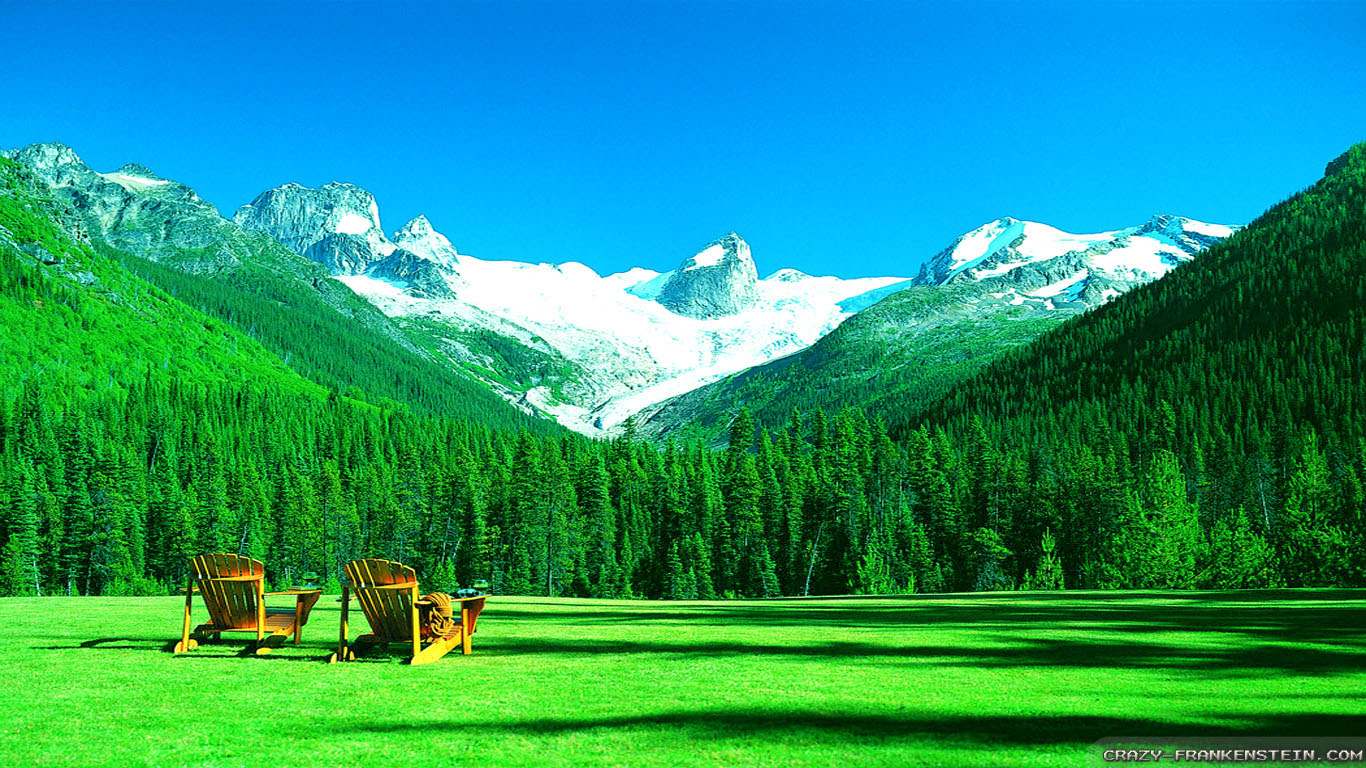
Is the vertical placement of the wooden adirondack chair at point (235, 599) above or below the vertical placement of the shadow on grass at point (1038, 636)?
above

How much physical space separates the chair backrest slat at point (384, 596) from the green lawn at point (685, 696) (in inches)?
28.4

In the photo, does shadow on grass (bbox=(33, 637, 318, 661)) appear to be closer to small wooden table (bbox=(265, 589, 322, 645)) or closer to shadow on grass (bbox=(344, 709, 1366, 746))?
small wooden table (bbox=(265, 589, 322, 645))

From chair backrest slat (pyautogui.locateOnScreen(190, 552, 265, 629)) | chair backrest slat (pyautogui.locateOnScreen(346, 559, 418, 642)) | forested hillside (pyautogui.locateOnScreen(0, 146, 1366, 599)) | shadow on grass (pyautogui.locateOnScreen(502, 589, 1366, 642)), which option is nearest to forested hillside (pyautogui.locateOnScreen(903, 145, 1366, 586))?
forested hillside (pyautogui.locateOnScreen(0, 146, 1366, 599))

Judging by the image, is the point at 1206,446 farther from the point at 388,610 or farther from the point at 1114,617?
the point at 388,610

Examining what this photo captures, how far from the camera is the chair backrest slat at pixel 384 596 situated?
16.5 metres

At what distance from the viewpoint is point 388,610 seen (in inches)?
664

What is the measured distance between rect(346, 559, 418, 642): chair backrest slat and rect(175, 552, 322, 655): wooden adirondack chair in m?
2.19

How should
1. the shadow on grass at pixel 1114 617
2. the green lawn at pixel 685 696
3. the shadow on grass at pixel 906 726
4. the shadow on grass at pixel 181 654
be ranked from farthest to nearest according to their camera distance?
the shadow on grass at pixel 1114 617, the shadow on grass at pixel 181 654, the shadow on grass at pixel 906 726, the green lawn at pixel 685 696

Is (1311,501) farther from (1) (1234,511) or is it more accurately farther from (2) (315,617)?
(2) (315,617)

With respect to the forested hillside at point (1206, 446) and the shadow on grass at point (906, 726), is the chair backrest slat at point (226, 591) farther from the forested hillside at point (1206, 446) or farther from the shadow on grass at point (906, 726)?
the forested hillside at point (1206, 446)


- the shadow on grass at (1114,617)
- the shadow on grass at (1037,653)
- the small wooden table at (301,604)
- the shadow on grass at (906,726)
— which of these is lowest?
the shadow on grass at (1114,617)

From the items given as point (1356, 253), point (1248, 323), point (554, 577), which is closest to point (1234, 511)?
point (554, 577)

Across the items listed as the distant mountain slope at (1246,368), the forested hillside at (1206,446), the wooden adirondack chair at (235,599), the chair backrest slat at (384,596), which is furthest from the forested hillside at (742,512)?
the wooden adirondack chair at (235,599)

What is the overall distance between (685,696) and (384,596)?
24.8 ft
